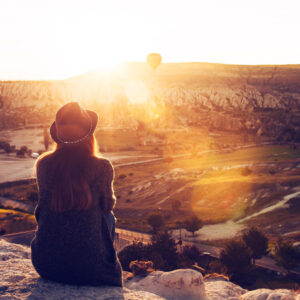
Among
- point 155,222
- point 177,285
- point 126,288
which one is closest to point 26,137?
point 155,222

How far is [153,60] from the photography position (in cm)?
11469

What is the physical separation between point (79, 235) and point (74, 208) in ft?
1.19

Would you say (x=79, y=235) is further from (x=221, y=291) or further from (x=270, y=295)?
(x=270, y=295)

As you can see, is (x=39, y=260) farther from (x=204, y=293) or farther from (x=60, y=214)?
(x=204, y=293)

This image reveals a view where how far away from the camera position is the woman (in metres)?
4.51

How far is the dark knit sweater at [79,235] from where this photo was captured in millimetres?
4586

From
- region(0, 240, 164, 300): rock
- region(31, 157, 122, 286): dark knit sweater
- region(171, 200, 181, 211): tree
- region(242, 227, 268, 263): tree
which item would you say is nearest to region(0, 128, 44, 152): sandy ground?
region(171, 200, 181, 211): tree

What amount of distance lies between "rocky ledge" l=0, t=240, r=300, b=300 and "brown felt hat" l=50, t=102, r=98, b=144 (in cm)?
189

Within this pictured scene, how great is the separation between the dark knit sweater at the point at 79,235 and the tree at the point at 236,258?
80.3ft

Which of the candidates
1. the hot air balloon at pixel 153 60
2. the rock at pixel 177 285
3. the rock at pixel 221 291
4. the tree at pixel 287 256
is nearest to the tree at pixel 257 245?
the tree at pixel 287 256

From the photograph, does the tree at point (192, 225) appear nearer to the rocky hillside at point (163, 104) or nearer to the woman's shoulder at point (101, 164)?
the woman's shoulder at point (101, 164)

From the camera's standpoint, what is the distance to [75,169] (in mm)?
4520

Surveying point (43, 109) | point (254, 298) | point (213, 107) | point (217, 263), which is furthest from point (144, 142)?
point (254, 298)

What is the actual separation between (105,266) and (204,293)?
3210 millimetres
